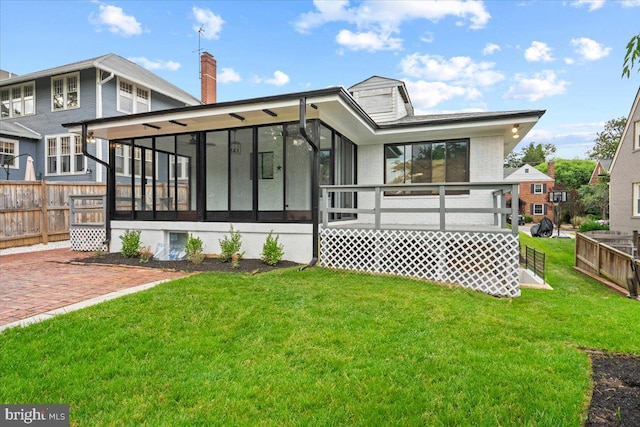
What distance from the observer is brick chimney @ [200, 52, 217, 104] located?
16359 mm

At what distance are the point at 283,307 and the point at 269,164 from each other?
584 cm

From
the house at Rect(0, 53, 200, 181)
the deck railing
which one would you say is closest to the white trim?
the deck railing

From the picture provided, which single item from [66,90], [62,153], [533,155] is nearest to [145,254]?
[62,153]

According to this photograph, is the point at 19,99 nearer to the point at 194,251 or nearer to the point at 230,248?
the point at 194,251

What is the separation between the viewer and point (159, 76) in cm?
1895

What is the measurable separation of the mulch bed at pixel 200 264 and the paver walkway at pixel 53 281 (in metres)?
0.33

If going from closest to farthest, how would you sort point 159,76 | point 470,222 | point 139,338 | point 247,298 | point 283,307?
point 139,338 < point 283,307 < point 247,298 < point 470,222 < point 159,76

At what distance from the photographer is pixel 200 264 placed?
730cm

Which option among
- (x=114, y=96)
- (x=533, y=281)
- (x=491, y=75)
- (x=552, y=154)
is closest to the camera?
(x=533, y=281)

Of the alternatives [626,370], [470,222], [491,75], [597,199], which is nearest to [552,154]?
[597,199]

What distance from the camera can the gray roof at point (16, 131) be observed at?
14.1 metres

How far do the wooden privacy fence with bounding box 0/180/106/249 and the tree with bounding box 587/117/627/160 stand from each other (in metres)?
52.6

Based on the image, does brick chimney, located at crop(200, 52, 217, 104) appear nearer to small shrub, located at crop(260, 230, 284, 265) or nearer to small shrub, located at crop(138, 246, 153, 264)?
small shrub, located at crop(138, 246, 153, 264)

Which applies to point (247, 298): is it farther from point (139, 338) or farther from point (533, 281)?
point (533, 281)
